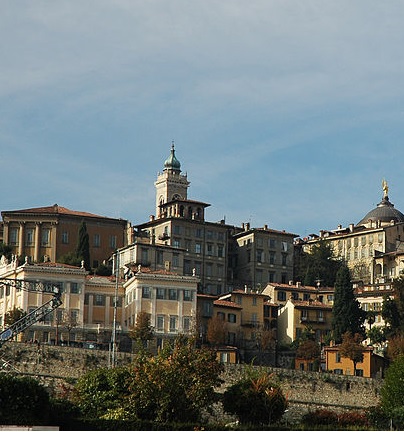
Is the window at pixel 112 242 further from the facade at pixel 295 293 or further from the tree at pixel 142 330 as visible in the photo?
the tree at pixel 142 330

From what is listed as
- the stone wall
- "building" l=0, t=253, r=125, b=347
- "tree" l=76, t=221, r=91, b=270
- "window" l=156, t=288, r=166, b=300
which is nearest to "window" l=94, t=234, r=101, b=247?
"tree" l=76, t=221, r=91, b=270

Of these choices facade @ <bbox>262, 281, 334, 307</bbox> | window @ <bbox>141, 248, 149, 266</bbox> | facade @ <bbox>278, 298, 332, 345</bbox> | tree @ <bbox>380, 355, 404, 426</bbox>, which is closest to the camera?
tree @ <bbox>380, 355, 404, 426</bbox>

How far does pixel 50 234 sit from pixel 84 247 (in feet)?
20.7

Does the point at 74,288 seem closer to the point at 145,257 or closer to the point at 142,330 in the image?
the point at 142,330

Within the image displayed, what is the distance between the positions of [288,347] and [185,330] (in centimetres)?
1062

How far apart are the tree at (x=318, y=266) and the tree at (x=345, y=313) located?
22004 millimetres

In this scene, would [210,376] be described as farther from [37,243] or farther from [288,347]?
[37,243]

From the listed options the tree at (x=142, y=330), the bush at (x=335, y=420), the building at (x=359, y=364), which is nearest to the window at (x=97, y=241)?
the tree at (x=142, y=330)

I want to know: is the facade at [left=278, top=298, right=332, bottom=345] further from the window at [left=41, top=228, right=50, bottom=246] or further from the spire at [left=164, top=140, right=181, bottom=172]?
the spire at [left=164, top=140, right=181, bottom=172]

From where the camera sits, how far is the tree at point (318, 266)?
138m

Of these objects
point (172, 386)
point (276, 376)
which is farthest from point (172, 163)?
point (172, 386)

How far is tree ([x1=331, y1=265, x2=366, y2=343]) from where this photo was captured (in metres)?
111

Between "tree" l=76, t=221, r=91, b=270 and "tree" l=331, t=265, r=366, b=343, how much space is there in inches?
970

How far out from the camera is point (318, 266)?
461ft
